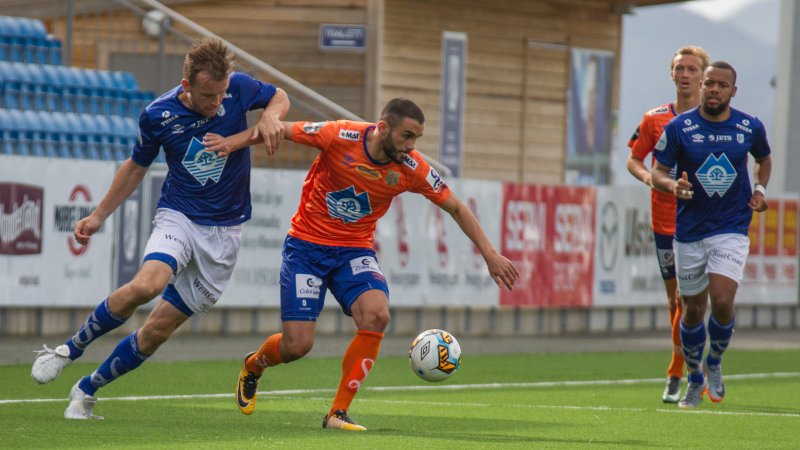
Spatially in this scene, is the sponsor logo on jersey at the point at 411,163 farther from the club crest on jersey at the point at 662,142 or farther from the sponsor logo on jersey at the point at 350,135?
the club crest on jersey at the point at 662,142

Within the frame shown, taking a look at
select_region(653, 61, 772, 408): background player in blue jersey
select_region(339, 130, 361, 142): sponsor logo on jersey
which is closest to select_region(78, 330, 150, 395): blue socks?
select_region(339, 130, 361, 142): sponsor logo on jersey

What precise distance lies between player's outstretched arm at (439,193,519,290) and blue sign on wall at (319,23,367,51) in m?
16.4

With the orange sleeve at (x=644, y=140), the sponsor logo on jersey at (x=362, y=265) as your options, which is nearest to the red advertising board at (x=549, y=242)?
the orange sleeve at (x=644, y=140)

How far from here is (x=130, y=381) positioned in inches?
528

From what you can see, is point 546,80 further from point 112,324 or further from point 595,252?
point 112,324

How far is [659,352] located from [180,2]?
1078 centimetres

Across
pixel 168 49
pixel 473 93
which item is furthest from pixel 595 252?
pixel 168 49

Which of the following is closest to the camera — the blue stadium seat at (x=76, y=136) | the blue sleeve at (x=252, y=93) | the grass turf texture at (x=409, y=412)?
the grass turf texture at (x=409, y=412)

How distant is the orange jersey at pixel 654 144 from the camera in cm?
1301

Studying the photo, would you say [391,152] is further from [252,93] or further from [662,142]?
[662,142]

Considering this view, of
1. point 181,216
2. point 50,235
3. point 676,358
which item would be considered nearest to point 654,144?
point 676,358

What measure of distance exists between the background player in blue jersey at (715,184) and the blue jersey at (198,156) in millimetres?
3256

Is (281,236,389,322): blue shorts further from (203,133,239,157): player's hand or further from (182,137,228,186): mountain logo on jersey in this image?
(203,133,239,157): player's hand

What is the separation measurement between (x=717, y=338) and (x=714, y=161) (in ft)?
4.48
